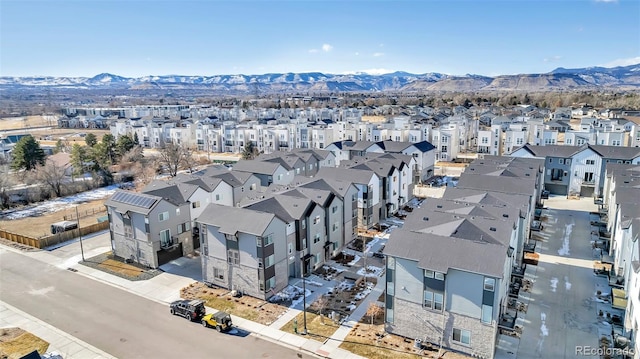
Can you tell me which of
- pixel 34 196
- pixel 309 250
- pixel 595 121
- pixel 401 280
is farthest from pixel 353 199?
pixel 595 121

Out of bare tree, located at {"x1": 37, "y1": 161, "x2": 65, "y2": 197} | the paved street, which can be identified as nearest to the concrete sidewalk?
the paved street

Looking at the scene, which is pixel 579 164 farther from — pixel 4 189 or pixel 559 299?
pixel 4 189

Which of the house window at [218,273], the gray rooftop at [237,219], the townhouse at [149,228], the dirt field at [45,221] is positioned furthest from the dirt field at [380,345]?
the dirt field at [45,221]

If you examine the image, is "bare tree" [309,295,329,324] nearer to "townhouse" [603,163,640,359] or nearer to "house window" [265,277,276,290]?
"house window" [265,277,276,290]

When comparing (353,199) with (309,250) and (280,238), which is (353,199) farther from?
(280,238)

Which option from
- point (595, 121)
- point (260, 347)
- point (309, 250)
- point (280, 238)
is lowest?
point (260, 347)
